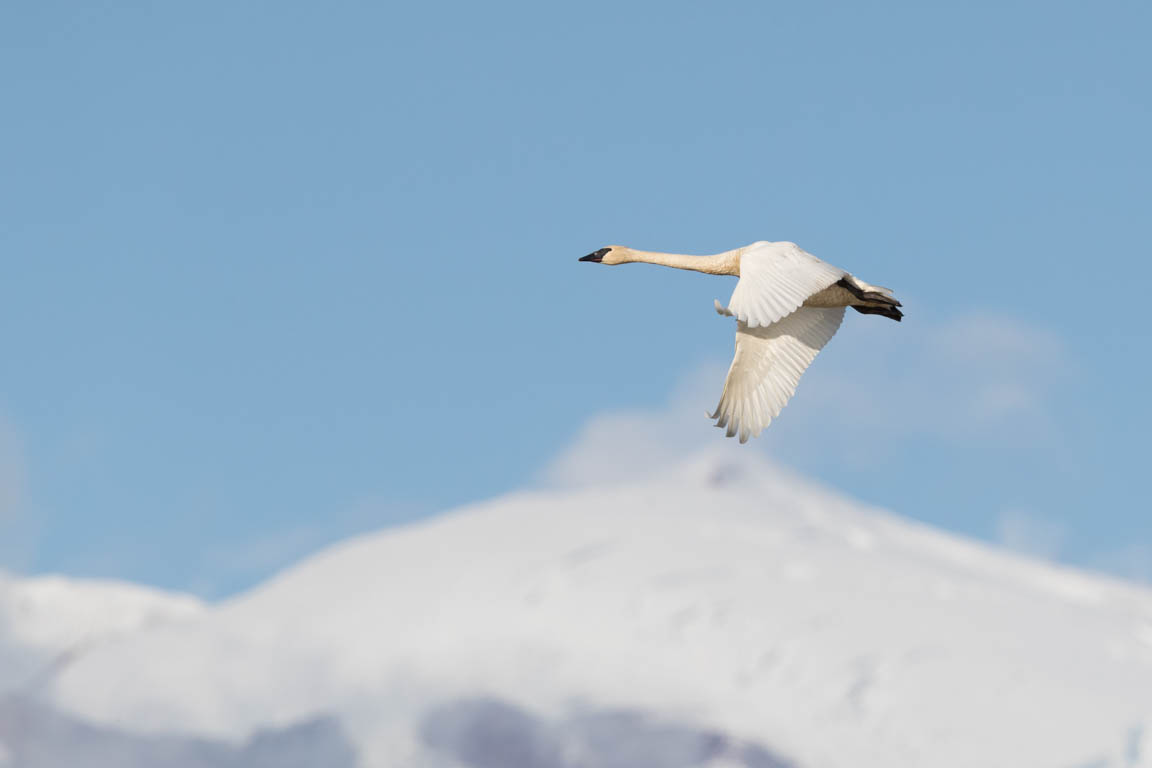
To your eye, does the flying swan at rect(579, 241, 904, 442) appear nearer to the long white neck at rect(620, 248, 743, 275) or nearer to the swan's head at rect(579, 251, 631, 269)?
the long white neck at rect(620, 248, 743, 275)

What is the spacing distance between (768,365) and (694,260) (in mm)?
2497

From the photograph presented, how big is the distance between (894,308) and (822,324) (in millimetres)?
1166

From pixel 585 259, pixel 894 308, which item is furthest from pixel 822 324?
pixel 585 259

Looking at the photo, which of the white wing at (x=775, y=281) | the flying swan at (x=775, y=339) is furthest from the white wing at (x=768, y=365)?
the white wing at (x=775, y=281)

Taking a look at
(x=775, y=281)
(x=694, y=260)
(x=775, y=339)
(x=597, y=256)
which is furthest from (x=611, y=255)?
(x=775, y=281)

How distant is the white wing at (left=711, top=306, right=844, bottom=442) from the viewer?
26891 millimetres

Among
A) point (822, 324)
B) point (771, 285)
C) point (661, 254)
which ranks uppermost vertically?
point (661, 254)

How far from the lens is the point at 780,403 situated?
27.0 meters

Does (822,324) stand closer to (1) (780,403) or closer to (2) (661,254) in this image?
(1) (780,403)

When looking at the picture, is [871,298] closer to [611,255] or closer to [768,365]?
[768,365]

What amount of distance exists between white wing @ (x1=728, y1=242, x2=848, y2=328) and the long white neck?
2.34 m

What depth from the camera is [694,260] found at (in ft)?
95.2

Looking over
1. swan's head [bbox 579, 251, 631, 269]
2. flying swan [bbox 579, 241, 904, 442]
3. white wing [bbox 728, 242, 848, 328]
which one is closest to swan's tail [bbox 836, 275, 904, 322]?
flying swan [bbox 579, 241, 904, 442]

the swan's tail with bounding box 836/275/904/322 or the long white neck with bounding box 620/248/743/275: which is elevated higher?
the long white neck with bounding box 620/248/743/275
